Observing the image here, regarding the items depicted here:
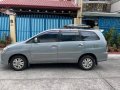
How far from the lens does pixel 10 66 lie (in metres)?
9.90

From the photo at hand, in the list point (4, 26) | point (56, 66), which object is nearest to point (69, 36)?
point (56, 66)

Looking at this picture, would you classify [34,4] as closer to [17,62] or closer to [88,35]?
[88,35]

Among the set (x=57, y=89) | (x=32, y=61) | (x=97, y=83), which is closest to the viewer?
(x=57, y=89)

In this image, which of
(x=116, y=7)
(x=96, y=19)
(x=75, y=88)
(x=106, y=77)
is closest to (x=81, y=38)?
(x=106, y=77)

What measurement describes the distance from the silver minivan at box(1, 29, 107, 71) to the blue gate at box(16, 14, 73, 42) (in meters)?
6.63

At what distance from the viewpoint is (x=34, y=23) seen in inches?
648

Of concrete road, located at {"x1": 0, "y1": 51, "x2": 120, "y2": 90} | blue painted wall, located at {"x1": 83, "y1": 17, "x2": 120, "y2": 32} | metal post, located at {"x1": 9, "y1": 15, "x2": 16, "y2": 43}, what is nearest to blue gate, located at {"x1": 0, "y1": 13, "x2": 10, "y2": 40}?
metal post, located at {"x1": 9, "y1": 15, "x2": 16, "y2": 43}

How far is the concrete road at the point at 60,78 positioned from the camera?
296 inches

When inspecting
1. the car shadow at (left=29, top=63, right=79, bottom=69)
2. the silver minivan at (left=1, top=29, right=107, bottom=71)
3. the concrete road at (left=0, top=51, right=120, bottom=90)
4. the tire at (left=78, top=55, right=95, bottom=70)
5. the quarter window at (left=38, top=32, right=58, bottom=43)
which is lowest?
the concrete road at (left=0, top=51, right=120, bottom=90)

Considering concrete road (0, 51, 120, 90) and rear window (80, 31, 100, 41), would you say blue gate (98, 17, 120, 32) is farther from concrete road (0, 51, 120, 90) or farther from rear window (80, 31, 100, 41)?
rear window (80, 31, 100, 41)

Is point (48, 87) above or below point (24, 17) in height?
below

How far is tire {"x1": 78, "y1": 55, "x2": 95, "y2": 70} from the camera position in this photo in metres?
9.92

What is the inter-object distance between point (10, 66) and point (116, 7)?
12.3 metres

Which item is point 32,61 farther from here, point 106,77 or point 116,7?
point 116,7
